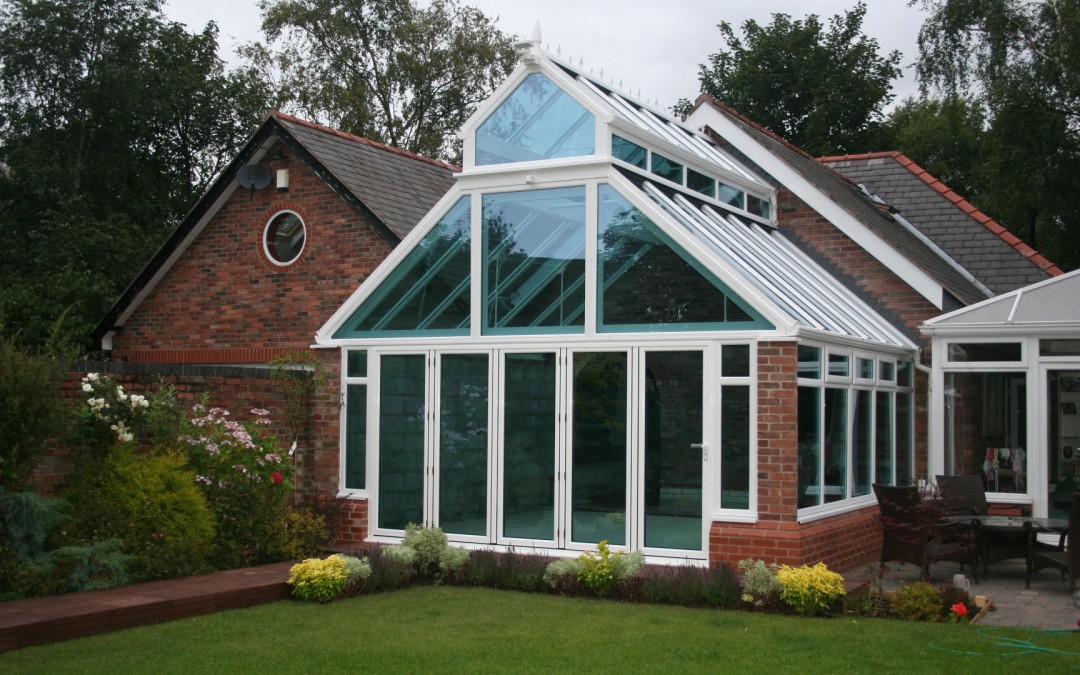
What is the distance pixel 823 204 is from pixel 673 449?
16.9 ft

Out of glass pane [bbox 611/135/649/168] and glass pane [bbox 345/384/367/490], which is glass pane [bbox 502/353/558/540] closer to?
glass pane [bbox 345/384/367/490]

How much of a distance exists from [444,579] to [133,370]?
3.65 metres

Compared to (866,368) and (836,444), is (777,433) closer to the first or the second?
(836,444)

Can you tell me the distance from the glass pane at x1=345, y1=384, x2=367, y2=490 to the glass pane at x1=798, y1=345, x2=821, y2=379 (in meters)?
4.82

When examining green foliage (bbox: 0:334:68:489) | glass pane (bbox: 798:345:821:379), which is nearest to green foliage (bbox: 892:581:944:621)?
glass pane (bbox: 798:345:821:379)

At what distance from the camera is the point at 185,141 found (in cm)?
2898

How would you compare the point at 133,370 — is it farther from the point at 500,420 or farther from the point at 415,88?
the point at 415,88

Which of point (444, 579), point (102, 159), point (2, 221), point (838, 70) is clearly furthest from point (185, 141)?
point (444, 579)

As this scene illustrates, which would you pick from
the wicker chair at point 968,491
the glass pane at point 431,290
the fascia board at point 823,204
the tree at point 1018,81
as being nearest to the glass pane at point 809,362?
the wicker chair at point 968,491

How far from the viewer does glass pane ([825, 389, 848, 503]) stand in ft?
36.3

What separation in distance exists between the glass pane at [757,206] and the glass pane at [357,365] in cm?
522

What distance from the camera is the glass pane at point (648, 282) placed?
10.4m

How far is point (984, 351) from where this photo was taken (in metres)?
12.9

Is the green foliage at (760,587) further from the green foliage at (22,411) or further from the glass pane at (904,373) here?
the green foliage at (22,411)
